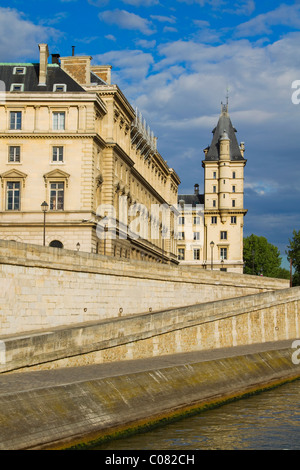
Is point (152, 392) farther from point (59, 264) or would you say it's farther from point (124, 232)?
point (124, 232)

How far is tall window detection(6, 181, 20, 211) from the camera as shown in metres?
50.5

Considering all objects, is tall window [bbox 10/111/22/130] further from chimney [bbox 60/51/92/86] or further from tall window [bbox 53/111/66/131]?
chimney [bbox 60/51/92/86]

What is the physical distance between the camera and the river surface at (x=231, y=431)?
17.2 metres

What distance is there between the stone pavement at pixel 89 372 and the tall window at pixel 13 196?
25.2 metres

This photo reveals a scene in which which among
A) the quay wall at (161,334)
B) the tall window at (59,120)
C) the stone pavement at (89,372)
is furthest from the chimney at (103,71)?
the stone pavement at (89,372)

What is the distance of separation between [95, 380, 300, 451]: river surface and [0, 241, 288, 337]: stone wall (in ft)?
24.8

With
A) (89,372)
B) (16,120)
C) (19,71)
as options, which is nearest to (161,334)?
(89,372)

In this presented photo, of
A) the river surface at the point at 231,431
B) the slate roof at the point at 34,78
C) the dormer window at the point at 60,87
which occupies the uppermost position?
the slate roof at the point at 34,78

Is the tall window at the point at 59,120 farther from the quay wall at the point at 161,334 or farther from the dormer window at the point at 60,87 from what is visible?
the quay wall at the point at 161,334

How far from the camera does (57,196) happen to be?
50.5m

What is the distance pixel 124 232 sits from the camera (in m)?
58.6

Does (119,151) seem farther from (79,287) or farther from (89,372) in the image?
(89,372)

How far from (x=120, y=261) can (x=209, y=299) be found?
439 inches

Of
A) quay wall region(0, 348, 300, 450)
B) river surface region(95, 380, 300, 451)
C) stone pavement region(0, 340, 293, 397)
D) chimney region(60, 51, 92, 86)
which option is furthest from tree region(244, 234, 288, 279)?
river surface region(95, 380, 300, 451)
